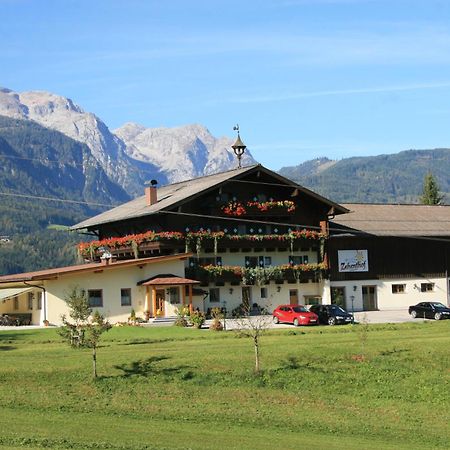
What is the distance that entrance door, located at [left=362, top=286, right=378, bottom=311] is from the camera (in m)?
69.2

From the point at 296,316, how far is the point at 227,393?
20797 mm

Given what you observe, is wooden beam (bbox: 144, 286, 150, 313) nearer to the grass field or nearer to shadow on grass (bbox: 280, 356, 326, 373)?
the grass field

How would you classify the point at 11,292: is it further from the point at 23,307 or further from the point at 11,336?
the point at 11,336

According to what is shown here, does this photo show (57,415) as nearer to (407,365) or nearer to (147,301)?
(407,365)

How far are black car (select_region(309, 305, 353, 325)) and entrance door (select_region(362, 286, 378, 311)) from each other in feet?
50.9

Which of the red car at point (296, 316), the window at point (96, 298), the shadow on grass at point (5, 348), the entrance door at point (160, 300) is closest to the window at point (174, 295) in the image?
the entrance door at point (160, 300)

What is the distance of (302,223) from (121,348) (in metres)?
29.5

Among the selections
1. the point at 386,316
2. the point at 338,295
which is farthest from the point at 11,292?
the point at 386,316

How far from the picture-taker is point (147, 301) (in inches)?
2333

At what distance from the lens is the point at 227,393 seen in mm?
33531

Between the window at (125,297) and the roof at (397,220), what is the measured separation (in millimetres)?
19335

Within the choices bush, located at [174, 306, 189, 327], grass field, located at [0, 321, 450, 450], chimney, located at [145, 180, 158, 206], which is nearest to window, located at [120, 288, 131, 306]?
bush, located at [174, 306, 189, 327]

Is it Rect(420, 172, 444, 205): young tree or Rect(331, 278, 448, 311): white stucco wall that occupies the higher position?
Rect(420, 172, 444, 205): young tree

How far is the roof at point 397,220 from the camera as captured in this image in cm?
7056
